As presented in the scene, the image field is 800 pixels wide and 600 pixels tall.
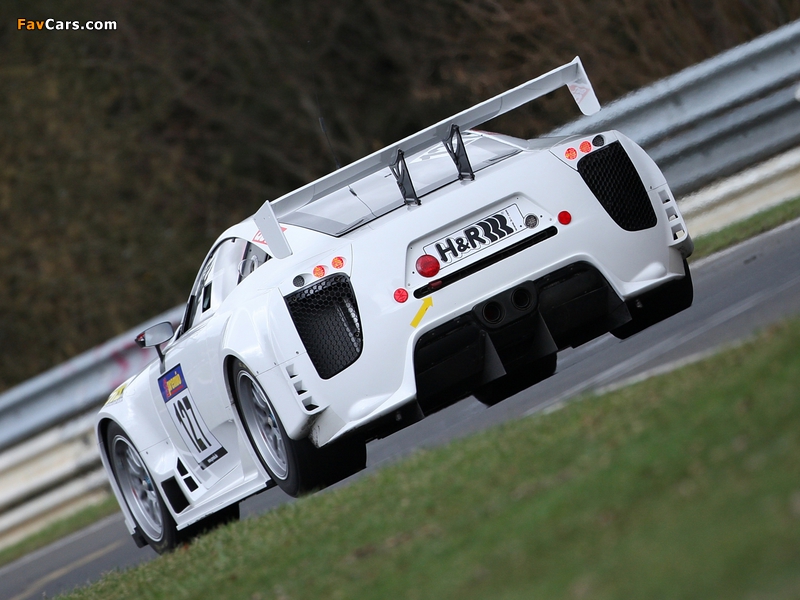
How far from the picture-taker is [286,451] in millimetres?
5875

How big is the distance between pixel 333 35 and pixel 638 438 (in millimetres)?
13583

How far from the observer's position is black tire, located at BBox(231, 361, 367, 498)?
229 inches

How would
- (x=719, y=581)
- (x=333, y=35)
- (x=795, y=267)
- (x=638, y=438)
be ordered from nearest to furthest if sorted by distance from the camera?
1. (x=719, y=581)
2. (x=638, y=438)
3. (x=795, y=267)
4. (x=333, y=35)

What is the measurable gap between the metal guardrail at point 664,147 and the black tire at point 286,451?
5.17 m

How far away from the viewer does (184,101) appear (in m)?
18.0

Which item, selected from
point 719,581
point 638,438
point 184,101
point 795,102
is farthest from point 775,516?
point 184,101

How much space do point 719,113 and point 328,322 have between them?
6.30 meters

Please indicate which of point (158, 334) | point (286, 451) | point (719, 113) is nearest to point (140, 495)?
point (158, 334)

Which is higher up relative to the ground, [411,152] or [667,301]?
[411,152]

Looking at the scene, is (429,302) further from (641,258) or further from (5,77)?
(5,77)

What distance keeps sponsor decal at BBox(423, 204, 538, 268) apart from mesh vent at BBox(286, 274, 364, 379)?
430 mm

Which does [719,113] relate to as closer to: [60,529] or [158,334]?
[158,334]

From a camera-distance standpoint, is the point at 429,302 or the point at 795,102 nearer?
the point at 429,302

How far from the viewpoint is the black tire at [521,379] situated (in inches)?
273
